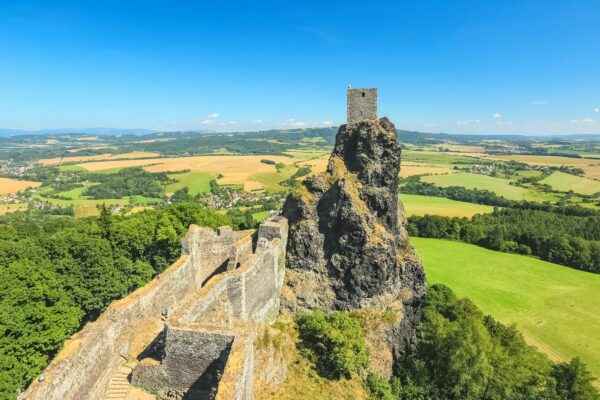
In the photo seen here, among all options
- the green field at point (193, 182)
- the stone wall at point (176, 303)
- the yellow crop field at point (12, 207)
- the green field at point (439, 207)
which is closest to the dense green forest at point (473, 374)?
the stone wall at point (176, 303)

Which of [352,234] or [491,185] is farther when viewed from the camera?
[491,185]

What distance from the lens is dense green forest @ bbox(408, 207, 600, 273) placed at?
68.5 meters

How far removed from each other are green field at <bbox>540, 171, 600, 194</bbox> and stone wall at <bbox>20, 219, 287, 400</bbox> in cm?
14959

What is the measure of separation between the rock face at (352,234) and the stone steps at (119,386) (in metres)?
12.2

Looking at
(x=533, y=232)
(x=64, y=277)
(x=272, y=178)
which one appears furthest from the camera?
(x=272, y=178)

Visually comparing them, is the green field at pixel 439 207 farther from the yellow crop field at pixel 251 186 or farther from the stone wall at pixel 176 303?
the stone wall at pixel 176 303

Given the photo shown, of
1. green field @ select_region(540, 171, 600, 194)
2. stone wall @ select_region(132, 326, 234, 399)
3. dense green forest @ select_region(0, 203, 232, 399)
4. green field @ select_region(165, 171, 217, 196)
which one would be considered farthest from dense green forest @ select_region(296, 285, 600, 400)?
green field @ select_region(540, 171, 600, 194)

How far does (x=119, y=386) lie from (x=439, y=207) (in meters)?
102

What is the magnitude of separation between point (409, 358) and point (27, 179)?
184m

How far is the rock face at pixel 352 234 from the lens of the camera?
2794 centimetres

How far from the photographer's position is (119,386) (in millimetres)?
16938

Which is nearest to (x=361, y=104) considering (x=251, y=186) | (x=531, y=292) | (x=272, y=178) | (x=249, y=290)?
(x=249, y=290)

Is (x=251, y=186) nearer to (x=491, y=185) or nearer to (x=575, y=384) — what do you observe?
(x=491, y=185)

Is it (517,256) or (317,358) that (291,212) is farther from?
(517,256)
